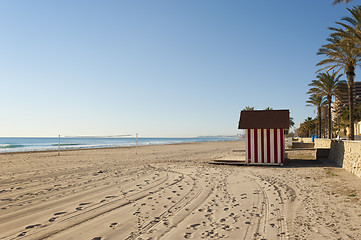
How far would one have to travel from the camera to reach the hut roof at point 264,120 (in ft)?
48.6

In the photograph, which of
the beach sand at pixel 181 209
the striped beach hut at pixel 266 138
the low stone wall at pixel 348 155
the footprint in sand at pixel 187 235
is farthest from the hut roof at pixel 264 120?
the footprint in sand at pixel 187 235

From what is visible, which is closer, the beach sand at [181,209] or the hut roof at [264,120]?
the beach sand at [181,209]

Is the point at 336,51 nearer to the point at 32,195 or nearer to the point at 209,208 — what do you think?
the point at 209,208

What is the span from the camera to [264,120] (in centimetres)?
1533

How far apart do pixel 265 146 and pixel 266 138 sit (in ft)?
1.58

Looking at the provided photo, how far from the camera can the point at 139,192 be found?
7.78m

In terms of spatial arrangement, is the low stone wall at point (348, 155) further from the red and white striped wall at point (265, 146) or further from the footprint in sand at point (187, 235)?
the footprint in sand at point (187, 235)

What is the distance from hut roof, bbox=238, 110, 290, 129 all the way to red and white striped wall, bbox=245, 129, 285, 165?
0.30m

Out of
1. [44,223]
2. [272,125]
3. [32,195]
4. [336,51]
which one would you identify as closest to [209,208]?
[44,223]

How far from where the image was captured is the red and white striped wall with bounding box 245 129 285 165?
48.7ft

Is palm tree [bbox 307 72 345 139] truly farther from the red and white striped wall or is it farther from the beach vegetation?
the red and white striped wall

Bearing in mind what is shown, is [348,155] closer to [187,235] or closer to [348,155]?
[348,155]

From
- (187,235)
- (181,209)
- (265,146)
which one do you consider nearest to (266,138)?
(265,146)

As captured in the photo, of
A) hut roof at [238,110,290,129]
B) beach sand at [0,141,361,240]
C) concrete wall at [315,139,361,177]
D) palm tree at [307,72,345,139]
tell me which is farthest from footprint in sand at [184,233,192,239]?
palm tree at [307,72,345,139]
